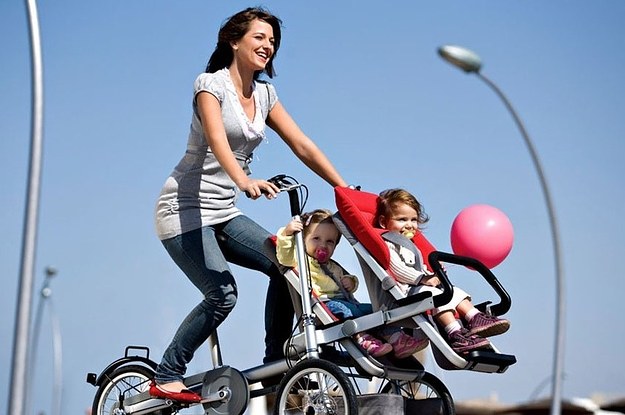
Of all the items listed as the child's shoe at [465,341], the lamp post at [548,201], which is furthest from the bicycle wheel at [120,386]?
the lamp post at [548,201]

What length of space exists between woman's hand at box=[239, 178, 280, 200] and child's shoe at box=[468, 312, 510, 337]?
1.40 m

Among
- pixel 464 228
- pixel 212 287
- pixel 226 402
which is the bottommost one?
pixel 226 402

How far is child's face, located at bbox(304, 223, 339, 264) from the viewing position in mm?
7641

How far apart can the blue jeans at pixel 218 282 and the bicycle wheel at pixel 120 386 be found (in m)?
0.42

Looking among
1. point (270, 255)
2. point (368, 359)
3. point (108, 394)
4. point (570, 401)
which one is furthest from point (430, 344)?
point (570, 401)

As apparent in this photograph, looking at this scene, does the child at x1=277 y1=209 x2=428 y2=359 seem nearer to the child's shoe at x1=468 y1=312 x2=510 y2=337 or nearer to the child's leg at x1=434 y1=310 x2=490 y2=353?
the child's leg at x1=434 y1=310 x2=490 y2=353

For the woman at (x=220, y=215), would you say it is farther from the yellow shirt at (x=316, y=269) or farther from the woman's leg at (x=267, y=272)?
the yellow shirt at (x=316, y=269)

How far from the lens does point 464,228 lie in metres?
8.84

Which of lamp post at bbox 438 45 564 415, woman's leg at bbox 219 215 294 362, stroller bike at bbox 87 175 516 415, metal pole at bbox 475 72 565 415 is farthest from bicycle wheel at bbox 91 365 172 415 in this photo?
metal pole at bbox 475 72 565 415

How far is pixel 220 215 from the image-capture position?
7.79m

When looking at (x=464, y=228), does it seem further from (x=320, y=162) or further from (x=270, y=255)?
(x=270, y=255)

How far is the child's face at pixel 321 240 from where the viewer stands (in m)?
7.64

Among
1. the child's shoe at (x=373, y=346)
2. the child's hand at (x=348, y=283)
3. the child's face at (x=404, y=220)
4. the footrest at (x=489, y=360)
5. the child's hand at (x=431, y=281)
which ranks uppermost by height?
the child's face at (x=404, y=220)

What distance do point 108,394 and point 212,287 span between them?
1.29 meters
